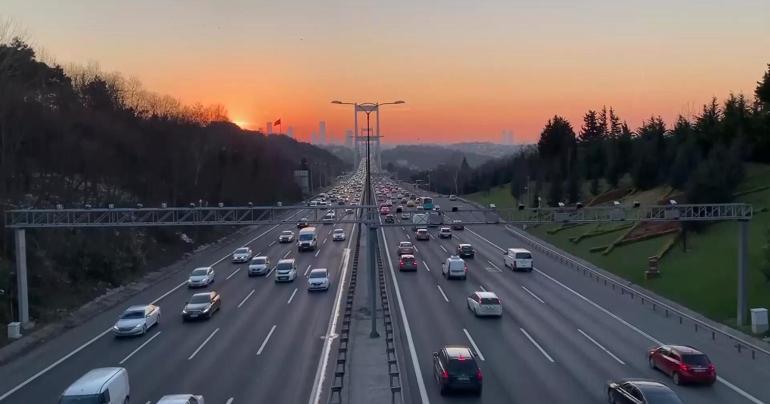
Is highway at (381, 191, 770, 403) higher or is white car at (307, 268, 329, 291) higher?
white car at (307, 268, 329, 291)

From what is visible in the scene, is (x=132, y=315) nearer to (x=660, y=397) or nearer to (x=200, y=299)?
(x=200, y=299)

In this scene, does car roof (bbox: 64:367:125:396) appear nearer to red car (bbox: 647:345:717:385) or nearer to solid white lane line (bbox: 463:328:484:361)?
solid white lane line (bbox: 463:328:484:361)

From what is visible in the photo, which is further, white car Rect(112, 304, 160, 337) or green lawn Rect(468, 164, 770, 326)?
green lawn Rect(468, 164, 770, 326)

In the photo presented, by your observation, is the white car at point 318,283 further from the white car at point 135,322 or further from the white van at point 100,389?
the white van at point 100,389

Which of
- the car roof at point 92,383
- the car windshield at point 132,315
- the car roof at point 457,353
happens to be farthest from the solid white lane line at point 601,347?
the car windshield at point 132,315

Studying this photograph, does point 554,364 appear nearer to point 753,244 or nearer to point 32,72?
point 753,244

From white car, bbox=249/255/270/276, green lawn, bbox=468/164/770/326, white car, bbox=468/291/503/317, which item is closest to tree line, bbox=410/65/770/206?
green lawn, bbox=468/164/770/326
